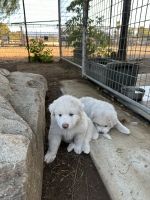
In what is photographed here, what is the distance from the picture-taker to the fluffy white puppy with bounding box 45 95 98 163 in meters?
2.09

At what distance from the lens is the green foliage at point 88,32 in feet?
14.7

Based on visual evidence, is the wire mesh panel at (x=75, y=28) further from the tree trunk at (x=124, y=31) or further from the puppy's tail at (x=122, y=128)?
the puppy's tail at (x=122, y=128)

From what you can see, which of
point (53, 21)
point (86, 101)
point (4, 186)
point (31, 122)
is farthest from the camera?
point (53, 21)

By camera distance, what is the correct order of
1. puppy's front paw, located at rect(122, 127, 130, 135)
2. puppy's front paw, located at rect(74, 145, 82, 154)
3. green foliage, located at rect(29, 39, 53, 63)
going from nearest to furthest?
puppy's front paw, located at rect(74, 145, 82, 154) → puppy's front paw, located at rect(122, 127, 130, 135) → green foliage, located at rect(29, 39, 53, 63)

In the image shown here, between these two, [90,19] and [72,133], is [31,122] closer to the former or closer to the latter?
[72,133]

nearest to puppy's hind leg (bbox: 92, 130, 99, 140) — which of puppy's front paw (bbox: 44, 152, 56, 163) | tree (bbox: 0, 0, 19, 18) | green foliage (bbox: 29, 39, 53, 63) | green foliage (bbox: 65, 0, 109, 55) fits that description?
puppy's front paw (bbox: 44, 152, 56, 163)

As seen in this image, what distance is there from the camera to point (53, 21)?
9.69 meters

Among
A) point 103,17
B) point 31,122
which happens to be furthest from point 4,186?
point 103,17

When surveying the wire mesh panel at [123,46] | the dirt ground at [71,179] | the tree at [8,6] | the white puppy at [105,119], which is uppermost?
the tree at [8,6]

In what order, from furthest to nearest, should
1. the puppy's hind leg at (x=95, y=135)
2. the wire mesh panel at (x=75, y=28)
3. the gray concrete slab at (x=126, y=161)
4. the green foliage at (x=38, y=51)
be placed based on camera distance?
the green foliage at (x=38, y=51) < the wire mesh panel at (x=75, y=28) < the puppy's hind leg at (x=95, y=135) < the gray concrete slab at (x=126, y=161)

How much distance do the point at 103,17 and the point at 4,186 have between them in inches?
146

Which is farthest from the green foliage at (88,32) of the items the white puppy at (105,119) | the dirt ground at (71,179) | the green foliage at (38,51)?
the dirt ground at (71,179)

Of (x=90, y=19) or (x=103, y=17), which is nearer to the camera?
(x=103, y=17)

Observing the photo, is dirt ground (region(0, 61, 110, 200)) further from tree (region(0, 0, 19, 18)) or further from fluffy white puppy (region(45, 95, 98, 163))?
tree (region(0, 0, 19, 18))
